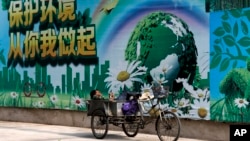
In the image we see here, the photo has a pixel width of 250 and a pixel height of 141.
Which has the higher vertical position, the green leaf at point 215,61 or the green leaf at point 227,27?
the green leaf at point 227,27

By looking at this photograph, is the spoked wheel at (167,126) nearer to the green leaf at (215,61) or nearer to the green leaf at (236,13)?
the green leaf at (215,61)

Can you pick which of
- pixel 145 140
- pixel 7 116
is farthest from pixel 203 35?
pixel 7 116

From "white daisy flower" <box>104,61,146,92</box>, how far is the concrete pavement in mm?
1267

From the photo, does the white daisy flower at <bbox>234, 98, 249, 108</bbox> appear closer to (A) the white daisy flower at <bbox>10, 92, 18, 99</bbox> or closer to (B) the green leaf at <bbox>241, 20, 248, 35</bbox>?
(B) the green leaf at <bbox>241, 20, 248, 35</bbox>

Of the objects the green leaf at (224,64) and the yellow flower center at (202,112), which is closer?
the green leaf at (224,64)

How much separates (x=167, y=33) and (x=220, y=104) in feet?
7.63

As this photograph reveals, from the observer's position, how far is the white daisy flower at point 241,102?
37.2 feet

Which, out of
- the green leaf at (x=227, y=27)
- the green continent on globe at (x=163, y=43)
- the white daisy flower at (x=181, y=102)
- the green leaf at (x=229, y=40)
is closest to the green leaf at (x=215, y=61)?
the green leaf at (x=229, y=40)

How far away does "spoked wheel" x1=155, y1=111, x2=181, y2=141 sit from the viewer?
11414mm

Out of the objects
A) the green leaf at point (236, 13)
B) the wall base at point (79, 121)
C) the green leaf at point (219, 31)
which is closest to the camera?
the green leaf at point (236, 13)

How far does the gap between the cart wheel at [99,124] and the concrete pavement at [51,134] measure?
Result: 15cm

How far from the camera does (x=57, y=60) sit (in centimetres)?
1559

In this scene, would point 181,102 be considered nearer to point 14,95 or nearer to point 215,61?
point 215,61

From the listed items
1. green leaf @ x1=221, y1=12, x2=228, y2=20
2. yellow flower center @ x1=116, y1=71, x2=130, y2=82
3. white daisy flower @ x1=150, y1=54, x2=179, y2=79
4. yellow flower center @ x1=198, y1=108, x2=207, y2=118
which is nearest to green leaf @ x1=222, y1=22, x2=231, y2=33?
green leaf @ x1=221, y1=12, x2=228, y2=20
